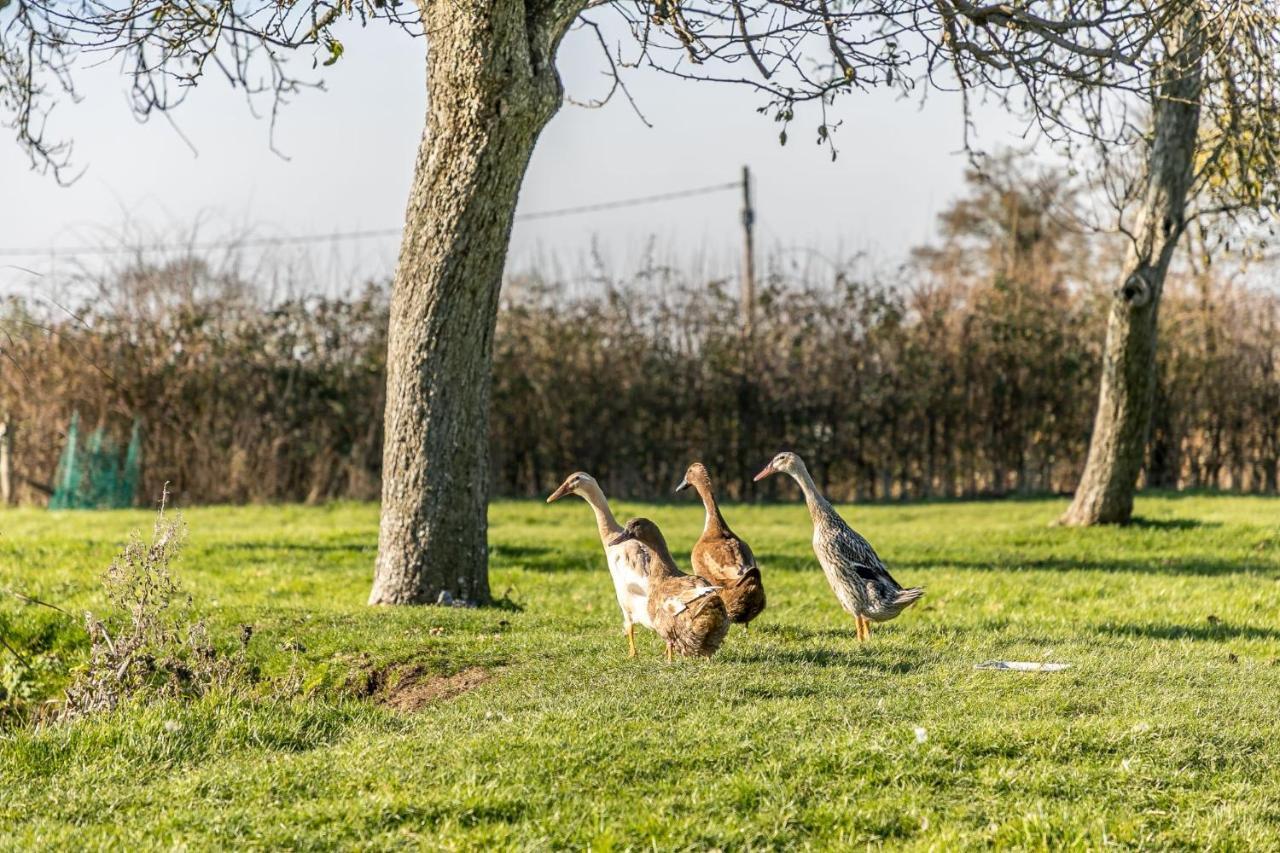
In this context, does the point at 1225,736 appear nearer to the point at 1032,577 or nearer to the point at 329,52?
the point at 1032,577

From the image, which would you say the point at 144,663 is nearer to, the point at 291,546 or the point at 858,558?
the point at 858,558

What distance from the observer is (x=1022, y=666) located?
7617 millimetres

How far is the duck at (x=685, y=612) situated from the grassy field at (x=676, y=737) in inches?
6.7

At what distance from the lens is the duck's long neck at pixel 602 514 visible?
846 cm

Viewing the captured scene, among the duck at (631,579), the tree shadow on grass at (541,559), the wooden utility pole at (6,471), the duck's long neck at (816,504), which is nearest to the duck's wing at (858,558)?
the duck's long neck at (816,504)

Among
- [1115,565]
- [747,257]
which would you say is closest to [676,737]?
[1115,565]

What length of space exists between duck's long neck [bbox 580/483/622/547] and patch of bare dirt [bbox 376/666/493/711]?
121cm

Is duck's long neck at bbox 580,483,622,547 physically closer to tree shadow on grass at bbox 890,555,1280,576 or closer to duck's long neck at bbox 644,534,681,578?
duck's long neck at bbox 644,534,681,578

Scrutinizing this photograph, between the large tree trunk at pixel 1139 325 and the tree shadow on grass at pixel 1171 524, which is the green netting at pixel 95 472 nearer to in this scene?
the large tree trunk at pixel 1139 325

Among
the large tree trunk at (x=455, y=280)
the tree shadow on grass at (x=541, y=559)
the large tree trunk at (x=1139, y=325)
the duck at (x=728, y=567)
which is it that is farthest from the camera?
the large tree trunk at (x=1139, y=325)

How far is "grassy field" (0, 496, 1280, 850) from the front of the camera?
525 cm

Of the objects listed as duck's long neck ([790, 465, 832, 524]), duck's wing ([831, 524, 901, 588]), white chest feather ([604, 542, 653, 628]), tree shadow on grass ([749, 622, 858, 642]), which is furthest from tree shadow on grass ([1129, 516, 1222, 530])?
white chest feather ([604, 542, 653, 628])

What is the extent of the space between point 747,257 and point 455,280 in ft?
58.6

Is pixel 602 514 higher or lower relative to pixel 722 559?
higher
